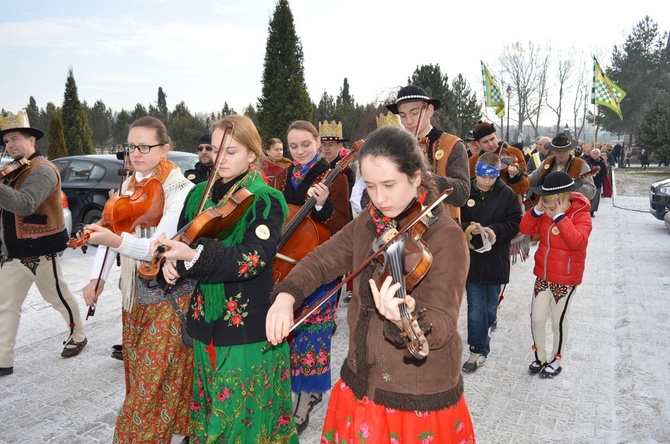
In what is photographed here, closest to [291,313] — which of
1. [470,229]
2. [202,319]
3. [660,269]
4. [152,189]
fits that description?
[202,319]

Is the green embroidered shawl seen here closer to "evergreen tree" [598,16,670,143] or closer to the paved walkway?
the paved walkway

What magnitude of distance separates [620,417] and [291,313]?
9.81ft

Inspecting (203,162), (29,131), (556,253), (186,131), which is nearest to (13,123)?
(29,131)

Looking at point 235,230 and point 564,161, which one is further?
point 564,161

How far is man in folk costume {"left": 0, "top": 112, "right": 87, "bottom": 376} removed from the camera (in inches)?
163

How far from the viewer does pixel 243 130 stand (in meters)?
2.52

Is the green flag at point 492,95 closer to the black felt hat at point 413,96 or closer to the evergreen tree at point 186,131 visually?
the black felt hat at point 413,96

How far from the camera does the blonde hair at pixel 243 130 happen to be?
8.21 feet

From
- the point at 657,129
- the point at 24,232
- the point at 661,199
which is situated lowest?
the point at 661,199

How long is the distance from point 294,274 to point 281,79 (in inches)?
752

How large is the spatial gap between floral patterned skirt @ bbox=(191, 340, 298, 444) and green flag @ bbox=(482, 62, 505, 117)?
40.7 ft

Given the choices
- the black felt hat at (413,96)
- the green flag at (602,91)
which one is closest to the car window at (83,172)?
the black felt hat at (413,96)

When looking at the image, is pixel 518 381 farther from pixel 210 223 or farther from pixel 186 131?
pixel 186 131

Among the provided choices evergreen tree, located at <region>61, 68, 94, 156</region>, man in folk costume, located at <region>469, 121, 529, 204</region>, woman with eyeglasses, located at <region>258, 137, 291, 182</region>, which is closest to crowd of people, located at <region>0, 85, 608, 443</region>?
man in folk costume, located at <region>469, 121, 529, 204</region>
